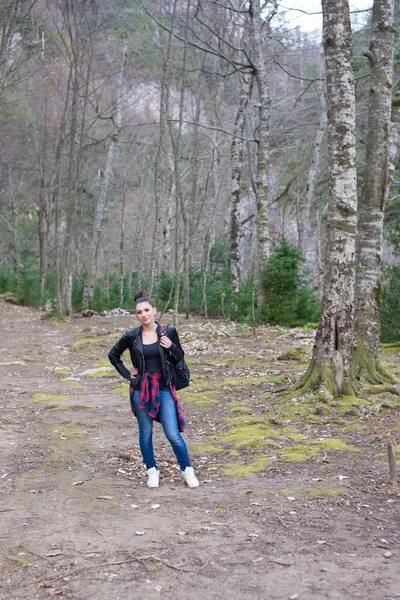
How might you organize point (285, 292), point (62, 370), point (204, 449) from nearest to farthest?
point (204, 449)
point (62, 370)
point (285, 292)

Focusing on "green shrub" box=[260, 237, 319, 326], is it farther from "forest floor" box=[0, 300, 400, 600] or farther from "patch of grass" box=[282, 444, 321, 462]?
"patch of grass" box=[282, 444, 321, 462]

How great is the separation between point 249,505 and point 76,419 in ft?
11.5

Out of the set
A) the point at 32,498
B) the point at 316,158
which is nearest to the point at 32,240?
the point at 316,158

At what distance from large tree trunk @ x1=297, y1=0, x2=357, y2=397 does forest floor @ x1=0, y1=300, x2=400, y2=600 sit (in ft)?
1.50

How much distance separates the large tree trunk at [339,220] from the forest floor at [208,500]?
458 mm

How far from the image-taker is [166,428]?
17.0ft

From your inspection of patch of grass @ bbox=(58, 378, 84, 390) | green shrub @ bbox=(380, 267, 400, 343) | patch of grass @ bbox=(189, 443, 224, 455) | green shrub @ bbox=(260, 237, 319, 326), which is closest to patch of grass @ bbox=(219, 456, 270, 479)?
patch of grass @ bbox=(189, 443, 224, 455)

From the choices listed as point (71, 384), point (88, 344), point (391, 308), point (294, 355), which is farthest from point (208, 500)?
point (391, 308)

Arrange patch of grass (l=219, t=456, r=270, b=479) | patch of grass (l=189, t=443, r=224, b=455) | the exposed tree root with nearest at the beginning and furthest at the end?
patch of grass (l=219, t=456, r=270, b=479) < patch of grass (l=189, t=443, r=224, b=455) < the exposed tree root

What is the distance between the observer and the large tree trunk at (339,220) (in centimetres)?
719

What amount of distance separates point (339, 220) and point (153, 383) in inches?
129

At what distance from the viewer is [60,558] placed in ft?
12.1

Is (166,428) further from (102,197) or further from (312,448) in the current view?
(102,197)

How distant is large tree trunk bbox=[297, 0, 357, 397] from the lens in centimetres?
719
